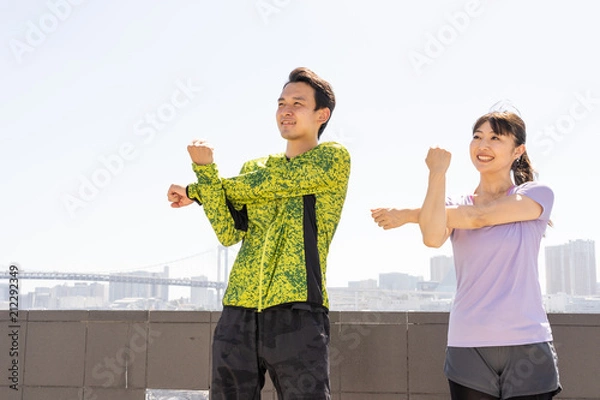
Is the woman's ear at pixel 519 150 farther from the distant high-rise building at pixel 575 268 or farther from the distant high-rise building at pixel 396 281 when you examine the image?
the distant high-rise building at pixel 396 281

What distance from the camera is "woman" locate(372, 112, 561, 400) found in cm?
165

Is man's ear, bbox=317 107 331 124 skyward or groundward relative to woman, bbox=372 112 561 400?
skyward

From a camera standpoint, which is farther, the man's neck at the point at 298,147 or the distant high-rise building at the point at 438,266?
the distant high-rise building at the point at 438,266

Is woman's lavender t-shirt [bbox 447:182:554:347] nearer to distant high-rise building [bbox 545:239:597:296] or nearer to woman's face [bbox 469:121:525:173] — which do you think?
woman's face [bbox 469:121:525:173]

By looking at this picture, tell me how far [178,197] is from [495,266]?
1.08 meters

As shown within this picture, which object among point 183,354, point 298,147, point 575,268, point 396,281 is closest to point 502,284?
point 298,147

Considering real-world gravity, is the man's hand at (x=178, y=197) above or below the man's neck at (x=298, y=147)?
below

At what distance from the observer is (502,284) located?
1723 mm

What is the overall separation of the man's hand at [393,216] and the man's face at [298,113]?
446 mm

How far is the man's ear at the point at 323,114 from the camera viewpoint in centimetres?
216

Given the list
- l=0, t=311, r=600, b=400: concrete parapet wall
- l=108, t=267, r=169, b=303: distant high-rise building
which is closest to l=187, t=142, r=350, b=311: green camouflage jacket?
l=0, t=311, r=600, b=400: concrete parapet wall

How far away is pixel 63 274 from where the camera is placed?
35906mm

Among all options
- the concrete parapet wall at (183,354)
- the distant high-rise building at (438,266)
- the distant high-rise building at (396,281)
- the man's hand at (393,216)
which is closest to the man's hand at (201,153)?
the man's hand at (393,216)

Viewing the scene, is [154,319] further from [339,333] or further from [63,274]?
[63,274]
